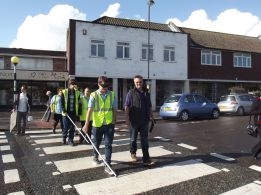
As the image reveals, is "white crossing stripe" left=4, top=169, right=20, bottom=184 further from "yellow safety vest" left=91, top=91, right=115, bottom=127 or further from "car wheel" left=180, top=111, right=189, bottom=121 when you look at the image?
"car wheel" left=180, top=111, right=189, bottom=121

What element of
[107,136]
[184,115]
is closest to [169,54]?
[184,115]

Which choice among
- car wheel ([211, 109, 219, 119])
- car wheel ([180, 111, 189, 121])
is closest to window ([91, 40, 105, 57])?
car wheel ([180, 111, 189, 121])

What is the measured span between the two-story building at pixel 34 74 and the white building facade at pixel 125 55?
102 inches

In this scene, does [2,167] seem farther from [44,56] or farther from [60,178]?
[44,56]

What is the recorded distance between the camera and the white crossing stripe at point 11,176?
556 centimetres

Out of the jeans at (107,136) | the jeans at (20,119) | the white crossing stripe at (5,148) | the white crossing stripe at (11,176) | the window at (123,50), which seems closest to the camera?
the white crossing stripe at (11,176)

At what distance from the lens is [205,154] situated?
7.59 metres

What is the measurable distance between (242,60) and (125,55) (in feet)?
44.8

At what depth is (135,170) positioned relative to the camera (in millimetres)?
6133

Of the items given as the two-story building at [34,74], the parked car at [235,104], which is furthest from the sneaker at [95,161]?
the two-story building at [34,74]

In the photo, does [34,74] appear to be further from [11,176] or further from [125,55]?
[11,176]

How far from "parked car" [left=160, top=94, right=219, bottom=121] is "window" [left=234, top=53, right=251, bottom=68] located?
1554cm

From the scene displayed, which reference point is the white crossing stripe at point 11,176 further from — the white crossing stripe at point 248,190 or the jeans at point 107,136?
the white crossing stripe at point 248,190

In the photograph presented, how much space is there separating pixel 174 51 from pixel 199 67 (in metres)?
3.22
